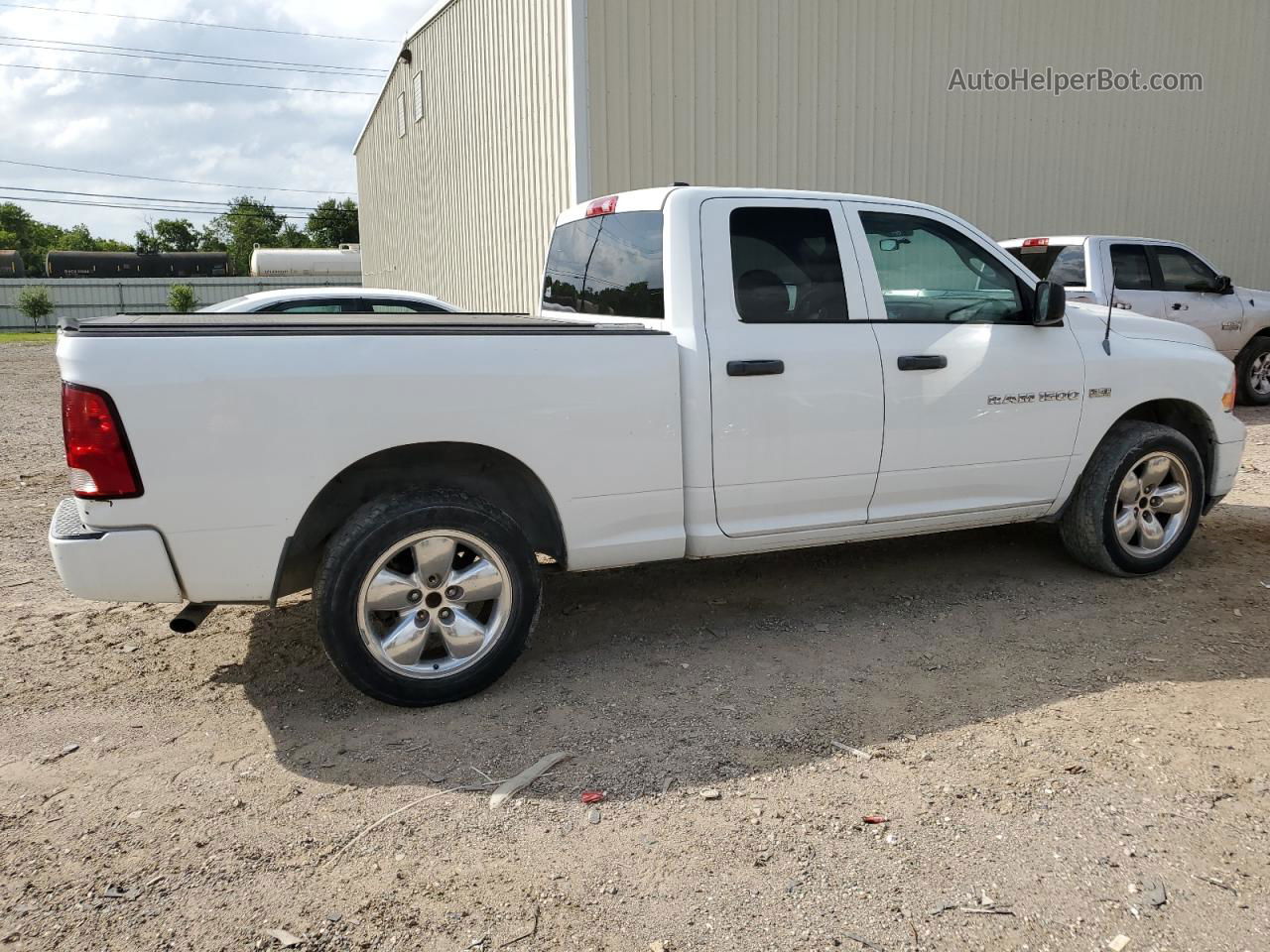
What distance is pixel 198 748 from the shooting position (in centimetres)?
364

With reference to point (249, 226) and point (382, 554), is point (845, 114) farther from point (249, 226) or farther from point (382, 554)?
point (249, 226)

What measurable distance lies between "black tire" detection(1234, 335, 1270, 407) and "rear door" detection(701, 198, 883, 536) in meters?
9.08

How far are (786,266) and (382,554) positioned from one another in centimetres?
212

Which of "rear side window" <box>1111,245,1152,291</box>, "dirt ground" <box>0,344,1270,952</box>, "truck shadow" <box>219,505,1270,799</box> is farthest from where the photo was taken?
"rear side window" <box>1111,245,1152,291</box>

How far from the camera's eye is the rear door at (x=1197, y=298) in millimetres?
10867

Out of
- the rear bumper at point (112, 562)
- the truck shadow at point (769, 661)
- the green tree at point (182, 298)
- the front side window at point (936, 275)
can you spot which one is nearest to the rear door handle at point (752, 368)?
the front side window at point (936, 275)

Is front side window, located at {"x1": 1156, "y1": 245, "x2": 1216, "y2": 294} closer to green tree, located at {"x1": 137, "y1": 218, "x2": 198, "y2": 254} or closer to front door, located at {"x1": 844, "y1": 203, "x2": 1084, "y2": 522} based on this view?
front door, located at {"x1": 844, "y1": 203, "x2": 1084, "y2": 522}

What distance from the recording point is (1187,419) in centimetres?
552

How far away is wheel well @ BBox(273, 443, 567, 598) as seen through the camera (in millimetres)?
3863

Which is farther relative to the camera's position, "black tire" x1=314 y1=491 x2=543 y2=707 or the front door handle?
the front door handle

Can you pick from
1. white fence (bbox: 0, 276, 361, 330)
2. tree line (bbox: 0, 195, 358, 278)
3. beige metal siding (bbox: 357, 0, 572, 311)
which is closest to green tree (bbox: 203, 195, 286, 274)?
tree line (bbox: 0, 195, 358, 278)

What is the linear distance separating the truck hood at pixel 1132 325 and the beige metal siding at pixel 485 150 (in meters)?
6.03

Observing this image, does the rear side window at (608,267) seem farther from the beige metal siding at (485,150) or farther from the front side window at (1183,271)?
the front side window at (1183,271)

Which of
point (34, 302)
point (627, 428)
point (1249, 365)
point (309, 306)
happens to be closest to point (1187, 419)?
point (627, 428)
